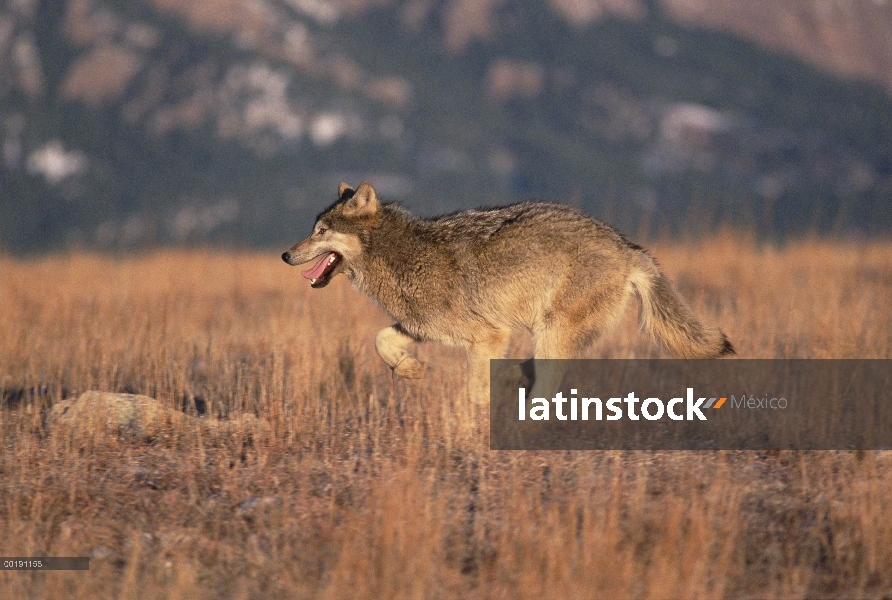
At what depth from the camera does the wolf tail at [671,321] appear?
7.00 meters

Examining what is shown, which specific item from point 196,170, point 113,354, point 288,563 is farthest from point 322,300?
point 196,170

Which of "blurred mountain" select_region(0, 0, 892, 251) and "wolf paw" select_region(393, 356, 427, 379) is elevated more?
"blurred mountain" select_region(0, 0, 892, 251)

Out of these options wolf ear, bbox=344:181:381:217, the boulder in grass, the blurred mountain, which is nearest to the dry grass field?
the boulder in grass

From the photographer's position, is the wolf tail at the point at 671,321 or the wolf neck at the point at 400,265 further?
the wolf neck at the point at 400,265

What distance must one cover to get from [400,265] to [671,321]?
86.6 inches

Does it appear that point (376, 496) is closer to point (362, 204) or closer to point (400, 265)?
point (400, 265)

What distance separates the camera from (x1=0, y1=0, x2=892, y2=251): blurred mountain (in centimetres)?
8450

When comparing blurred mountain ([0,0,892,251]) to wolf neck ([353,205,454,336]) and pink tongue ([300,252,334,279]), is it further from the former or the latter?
wolf neck ([353,205,454,336])

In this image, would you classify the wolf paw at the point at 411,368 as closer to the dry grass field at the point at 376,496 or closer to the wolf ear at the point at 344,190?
the dry grass field at the point at 376,496

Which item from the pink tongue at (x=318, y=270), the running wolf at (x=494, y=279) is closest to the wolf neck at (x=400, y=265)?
the running wolf at (x=494, y=279)

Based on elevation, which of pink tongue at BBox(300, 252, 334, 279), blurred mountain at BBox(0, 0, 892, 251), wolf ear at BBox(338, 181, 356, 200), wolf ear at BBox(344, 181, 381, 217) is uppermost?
blurred mountain at BBox(0, 0, 892, 251)

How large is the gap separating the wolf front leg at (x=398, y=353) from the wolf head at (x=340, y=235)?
675 mm

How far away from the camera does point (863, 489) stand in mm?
5410

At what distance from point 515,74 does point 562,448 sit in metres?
108
